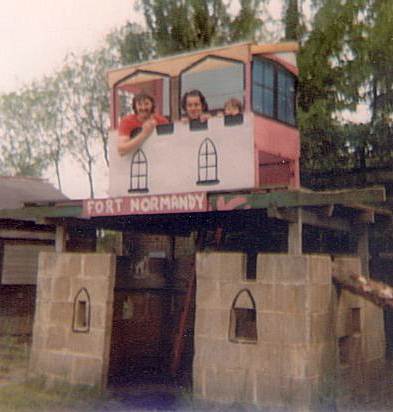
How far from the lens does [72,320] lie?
1165cm

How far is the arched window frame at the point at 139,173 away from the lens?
37.7ft

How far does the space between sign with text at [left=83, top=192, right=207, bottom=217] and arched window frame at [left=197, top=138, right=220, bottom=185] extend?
0.93m

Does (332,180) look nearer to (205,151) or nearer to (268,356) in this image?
(205,151)

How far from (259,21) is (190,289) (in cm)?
1291

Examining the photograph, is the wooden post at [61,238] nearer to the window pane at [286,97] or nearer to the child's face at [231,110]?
the child's face at [231,110]

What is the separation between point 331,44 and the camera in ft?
61.8

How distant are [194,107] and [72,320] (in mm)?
4378

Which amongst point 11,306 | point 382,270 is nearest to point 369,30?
point 382,270

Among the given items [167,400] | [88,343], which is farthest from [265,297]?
[88,343]

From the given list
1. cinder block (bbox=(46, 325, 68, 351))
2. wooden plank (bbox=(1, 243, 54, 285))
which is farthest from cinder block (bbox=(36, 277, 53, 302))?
wooden plank (bbox=(1, 243, 54, 285))

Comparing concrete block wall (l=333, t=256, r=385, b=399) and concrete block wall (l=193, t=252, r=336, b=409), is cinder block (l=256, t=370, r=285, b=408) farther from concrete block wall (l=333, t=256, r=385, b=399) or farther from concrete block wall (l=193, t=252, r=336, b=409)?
concrete block wall (l=333, t=256, r=385, b=399)

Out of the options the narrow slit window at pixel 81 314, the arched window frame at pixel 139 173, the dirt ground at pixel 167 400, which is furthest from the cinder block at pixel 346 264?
the narrow slit window at pixel 81 314

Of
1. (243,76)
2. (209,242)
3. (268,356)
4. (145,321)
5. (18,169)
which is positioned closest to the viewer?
(268,356)

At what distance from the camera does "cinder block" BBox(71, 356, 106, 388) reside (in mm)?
11125
